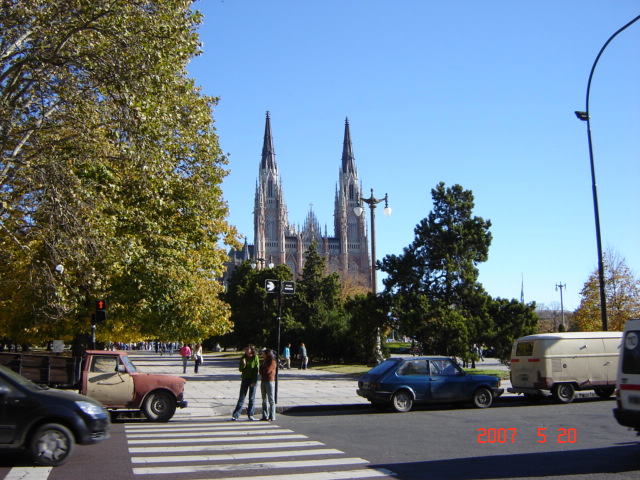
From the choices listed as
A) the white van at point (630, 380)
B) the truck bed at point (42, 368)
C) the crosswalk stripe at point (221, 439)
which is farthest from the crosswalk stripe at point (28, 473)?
the white van at point (630, 380)

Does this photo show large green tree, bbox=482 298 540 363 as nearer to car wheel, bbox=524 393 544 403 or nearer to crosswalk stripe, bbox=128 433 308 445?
car wheel, bbox=524 393 544 403

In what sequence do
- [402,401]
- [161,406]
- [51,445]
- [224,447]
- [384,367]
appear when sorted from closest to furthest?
[51,445], [224,447], [161,406], [402,401], [384,367]

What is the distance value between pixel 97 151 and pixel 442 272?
19653mm

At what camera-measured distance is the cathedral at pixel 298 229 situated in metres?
166

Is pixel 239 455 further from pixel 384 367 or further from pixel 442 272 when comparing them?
pixel 442 272

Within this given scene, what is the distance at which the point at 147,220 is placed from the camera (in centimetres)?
1875

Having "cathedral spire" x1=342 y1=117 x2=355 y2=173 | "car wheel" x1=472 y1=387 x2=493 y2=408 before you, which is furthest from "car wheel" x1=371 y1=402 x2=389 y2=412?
"cathedral spire" x1=342 y1=117 x2=355 y2=173

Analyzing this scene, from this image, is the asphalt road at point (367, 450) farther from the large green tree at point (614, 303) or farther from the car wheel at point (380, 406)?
the large green tree at point (614, 303)

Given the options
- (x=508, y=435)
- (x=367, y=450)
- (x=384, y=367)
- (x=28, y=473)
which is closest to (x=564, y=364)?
(x=384, y=367)

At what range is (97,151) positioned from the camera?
48.5 ft

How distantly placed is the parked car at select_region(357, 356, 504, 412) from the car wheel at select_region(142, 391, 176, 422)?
16.2ft

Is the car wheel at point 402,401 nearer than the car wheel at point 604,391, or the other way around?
the car wheel at point 402,401

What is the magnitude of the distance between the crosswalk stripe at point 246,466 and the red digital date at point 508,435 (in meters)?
3.11

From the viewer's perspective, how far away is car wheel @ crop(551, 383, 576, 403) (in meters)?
16.8
